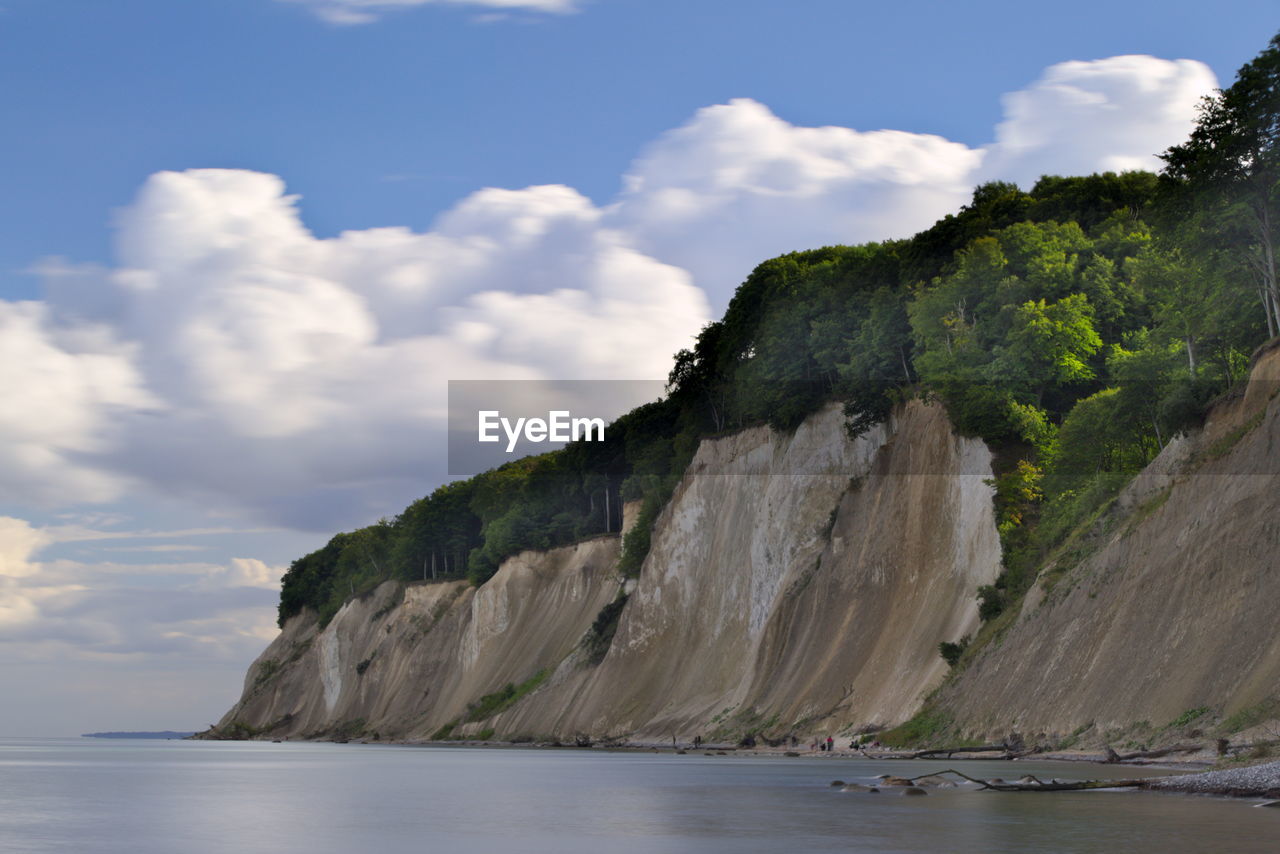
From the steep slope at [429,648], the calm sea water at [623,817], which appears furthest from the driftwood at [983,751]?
the steep slope at [429,648]

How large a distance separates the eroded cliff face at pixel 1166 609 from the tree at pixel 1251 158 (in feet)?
13.4

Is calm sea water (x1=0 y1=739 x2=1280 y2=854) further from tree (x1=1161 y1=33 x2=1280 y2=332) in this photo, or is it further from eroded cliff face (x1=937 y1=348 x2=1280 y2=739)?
tree (x1=1161 y1=33 x2=1280 y2=332)

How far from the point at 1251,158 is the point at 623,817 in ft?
111

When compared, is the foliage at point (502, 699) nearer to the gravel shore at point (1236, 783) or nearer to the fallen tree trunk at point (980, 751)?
the fallen tree trunk at point (980, 751)

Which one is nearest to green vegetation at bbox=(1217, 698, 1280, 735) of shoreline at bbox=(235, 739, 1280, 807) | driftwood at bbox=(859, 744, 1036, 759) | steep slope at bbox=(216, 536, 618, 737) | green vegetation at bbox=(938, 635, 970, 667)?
shoreline at bbox=(235, 739, 1280, 807)

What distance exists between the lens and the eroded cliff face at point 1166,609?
40406 millimetres

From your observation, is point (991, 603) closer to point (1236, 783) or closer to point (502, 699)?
point (1236, 783)

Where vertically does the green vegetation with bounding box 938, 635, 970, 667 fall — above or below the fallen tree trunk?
above

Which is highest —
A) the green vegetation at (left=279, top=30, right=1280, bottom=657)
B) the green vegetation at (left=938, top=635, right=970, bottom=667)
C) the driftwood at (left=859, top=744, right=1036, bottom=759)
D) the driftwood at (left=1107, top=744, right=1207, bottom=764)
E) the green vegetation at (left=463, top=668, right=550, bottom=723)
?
the green vegetation at (left=279, top=30, right=1280, bottom=657)

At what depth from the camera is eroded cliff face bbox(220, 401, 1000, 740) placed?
64375 mm

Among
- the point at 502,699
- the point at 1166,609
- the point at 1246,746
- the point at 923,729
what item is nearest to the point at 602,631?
the point at 502,699

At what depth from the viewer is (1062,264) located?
225 ft

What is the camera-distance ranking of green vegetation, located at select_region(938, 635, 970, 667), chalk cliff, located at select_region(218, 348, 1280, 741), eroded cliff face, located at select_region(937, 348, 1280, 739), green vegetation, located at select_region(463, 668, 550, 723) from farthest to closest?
green vegetation, located at select_region(463, 668, 550, 723) → green vegetation, located at select_region(938, 635, 970, 667) → chalk cliff, located at select_region(218, 348, 1280, 741) → eroded cliff face, located at select_region(937, 348, 1280, 739)

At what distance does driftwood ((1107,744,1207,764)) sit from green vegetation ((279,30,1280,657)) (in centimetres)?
1192
